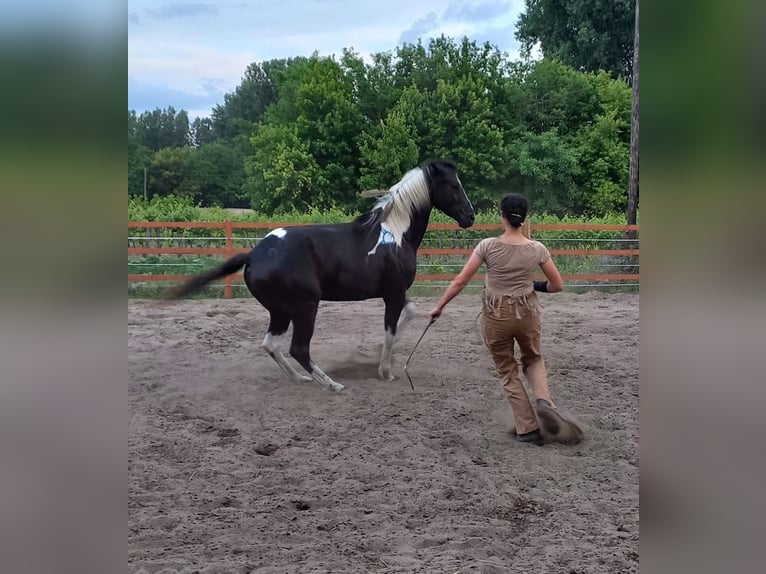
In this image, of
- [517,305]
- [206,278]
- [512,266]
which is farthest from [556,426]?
[206,278]

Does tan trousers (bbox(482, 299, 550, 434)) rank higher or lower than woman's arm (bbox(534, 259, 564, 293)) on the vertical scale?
lower

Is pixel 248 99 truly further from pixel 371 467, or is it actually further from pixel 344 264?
pixel 371 467

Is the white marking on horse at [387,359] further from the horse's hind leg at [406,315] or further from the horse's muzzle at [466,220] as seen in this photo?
the horse's muzzle at [466,220]

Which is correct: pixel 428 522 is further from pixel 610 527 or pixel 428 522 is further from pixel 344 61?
pixel 344 61

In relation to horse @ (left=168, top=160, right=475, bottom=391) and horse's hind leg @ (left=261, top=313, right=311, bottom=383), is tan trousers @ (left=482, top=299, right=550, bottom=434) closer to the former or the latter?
horse @ (left=168, top=160, right=475, bottom=391)

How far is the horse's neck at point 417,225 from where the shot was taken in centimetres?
500

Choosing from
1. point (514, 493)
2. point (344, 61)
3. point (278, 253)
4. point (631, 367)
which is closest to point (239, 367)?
point (278, 253)

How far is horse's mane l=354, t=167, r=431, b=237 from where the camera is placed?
4.95 metres

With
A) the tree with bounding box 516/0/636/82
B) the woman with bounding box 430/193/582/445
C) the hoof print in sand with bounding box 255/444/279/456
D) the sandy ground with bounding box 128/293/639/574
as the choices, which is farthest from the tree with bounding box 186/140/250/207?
the woman with bounding box 430/193/582/445

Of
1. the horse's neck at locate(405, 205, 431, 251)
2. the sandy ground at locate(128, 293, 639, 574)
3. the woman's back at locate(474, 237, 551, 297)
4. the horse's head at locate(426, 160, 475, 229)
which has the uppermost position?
the horse's head at locate(426, 160, 475, 229)

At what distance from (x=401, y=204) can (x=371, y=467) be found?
233cm

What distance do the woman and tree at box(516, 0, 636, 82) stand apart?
21133mm

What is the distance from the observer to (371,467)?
3314 millimetres
